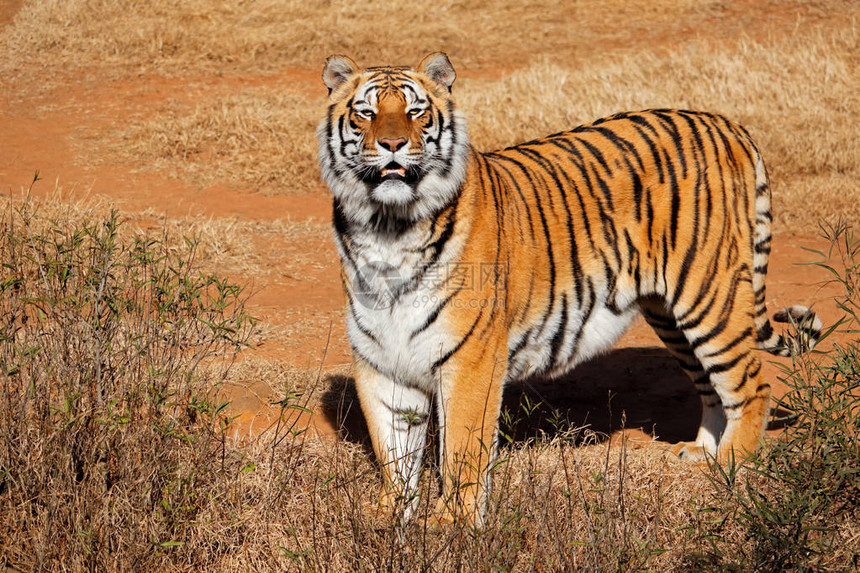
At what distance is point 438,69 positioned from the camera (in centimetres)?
348

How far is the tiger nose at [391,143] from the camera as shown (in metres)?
3.17

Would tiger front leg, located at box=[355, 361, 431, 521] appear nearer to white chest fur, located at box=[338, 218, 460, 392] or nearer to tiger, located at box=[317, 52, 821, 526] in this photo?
tiger, located at box=[317, 52, 821, 526]

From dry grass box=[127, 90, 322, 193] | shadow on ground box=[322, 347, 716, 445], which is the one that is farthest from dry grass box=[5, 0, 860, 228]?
shadow on ground box=[322, 347, 716, 445]

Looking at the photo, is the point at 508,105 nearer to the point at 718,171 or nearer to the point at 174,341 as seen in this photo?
the point at 718,171

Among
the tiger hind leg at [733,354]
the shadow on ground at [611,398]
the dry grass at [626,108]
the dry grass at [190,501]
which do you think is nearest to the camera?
the dry grass at [190,501]

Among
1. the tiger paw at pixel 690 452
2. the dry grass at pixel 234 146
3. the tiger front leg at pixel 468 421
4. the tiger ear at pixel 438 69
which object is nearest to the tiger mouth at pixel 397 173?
the tiger ear at pixel 438 69

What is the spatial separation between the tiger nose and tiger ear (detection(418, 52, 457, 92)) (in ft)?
1.34

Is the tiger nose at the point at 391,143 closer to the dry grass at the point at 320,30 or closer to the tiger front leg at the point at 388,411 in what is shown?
the tiger front leg at the point at 388,411

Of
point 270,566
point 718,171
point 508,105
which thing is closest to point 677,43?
point 508,105

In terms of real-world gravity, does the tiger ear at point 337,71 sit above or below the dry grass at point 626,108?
above

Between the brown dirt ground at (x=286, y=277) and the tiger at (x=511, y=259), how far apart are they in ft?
1.06

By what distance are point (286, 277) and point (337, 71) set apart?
111 inches

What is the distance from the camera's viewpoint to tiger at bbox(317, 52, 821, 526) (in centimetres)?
329

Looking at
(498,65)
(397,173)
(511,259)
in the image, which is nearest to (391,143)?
(397,173)
